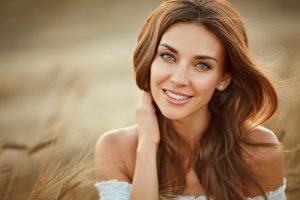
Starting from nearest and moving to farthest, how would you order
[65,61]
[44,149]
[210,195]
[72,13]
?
[44,149] < [210,195] < [65,61] < [72,13]

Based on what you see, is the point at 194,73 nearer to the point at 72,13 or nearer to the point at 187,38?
the point at 187,38

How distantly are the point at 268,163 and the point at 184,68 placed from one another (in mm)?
772

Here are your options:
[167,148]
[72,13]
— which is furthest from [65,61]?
[167,148]

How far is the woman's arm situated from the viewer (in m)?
3.38

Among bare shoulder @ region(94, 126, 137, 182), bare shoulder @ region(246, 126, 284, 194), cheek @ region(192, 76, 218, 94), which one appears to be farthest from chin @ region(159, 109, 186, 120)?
bare shoulder @ region(246, 126, 284, 194)

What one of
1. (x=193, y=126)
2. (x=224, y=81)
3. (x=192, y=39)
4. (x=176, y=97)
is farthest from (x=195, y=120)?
(x=192, y=39)

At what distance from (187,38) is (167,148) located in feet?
2.19

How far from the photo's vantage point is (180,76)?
3.25 m

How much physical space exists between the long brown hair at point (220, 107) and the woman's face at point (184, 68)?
5 centimetres

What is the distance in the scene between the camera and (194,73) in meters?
3.29

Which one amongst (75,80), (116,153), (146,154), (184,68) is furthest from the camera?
(116,153)

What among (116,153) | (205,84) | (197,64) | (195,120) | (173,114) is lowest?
(116,153)

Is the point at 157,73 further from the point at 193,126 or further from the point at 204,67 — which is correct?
the point at 193,126

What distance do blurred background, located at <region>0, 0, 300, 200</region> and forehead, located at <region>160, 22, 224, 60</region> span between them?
15.4 inches
